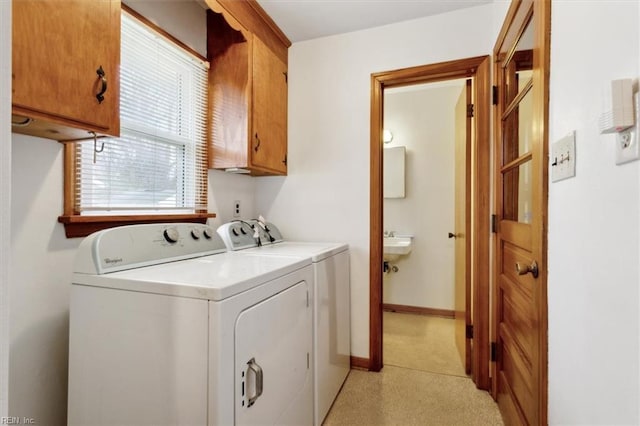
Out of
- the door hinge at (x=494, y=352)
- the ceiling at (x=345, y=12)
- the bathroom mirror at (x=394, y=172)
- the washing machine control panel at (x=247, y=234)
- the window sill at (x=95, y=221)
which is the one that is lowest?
the door hinge at (x=494, y=352)

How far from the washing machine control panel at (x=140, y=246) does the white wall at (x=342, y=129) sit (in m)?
0.92

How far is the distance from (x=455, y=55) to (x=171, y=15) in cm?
179

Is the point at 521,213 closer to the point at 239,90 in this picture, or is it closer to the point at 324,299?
the point at 324,299

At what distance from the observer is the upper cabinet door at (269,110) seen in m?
2.03

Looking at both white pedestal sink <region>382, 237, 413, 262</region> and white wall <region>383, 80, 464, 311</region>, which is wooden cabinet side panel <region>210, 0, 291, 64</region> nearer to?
white wall <region>383, 80, 464, 311</region>

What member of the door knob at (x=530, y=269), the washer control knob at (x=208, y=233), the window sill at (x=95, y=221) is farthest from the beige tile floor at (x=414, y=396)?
the window sill at (x=95, y=221)

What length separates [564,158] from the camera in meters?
0.91

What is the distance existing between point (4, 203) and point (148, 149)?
1437 millimetres

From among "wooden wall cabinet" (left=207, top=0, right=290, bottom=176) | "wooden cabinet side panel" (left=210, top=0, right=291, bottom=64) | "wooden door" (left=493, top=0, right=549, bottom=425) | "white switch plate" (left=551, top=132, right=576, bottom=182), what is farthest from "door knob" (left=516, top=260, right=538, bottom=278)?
"wooden cabinet side panel" (left=210, top=0, right=291, bottom=64)

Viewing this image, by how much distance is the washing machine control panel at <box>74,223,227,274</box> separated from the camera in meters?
1.09

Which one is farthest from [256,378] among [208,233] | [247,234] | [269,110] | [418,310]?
[418,310]

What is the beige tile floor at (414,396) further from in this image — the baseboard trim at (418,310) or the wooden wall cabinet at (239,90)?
the wooden wall cabinet at (239,90)

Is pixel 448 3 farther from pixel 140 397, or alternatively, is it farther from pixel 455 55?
pixel 140 397

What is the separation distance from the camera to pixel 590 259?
2.49ft
